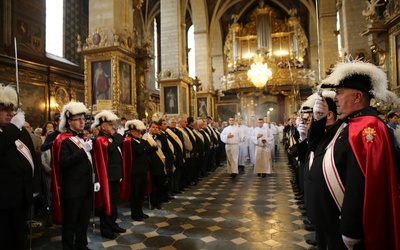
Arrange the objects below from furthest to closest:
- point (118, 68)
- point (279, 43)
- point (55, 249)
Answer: point (279, 43) < point (118, 68) < point (55, 249)

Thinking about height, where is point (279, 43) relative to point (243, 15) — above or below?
below

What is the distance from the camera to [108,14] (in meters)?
9.62

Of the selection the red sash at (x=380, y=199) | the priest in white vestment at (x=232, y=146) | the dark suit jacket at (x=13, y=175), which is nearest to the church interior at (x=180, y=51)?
the dark suit jacket at (x=13, y=175)

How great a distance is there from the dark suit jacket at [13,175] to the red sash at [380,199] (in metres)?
2.78

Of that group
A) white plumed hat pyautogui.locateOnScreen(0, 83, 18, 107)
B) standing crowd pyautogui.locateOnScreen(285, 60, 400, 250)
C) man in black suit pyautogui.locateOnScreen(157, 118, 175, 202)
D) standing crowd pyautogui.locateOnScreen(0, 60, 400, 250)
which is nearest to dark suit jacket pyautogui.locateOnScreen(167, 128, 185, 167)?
man in black suit pyautogui.locateOnScreen(157, 118, 175, 202)

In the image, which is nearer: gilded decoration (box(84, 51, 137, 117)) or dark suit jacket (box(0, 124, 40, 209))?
dark suit jacket (box(0, 124, 40, 209))

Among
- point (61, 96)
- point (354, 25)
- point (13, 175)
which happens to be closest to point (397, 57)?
point (354, 25)

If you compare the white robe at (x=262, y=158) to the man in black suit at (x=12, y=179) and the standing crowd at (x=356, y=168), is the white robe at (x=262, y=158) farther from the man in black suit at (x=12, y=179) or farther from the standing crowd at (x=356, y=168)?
the man in black suit at (x=12, y=179)

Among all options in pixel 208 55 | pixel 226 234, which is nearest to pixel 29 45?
pixel 208 55

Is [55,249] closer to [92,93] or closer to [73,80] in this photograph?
[92,93]

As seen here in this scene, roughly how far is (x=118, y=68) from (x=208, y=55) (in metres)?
13.6

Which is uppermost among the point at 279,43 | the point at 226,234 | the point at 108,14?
the point at 279,43

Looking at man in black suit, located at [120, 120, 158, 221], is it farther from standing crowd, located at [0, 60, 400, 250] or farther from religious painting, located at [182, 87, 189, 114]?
religious painting, located at [182, 87, 189, 114]

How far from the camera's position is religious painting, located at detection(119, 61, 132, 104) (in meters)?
9.63
